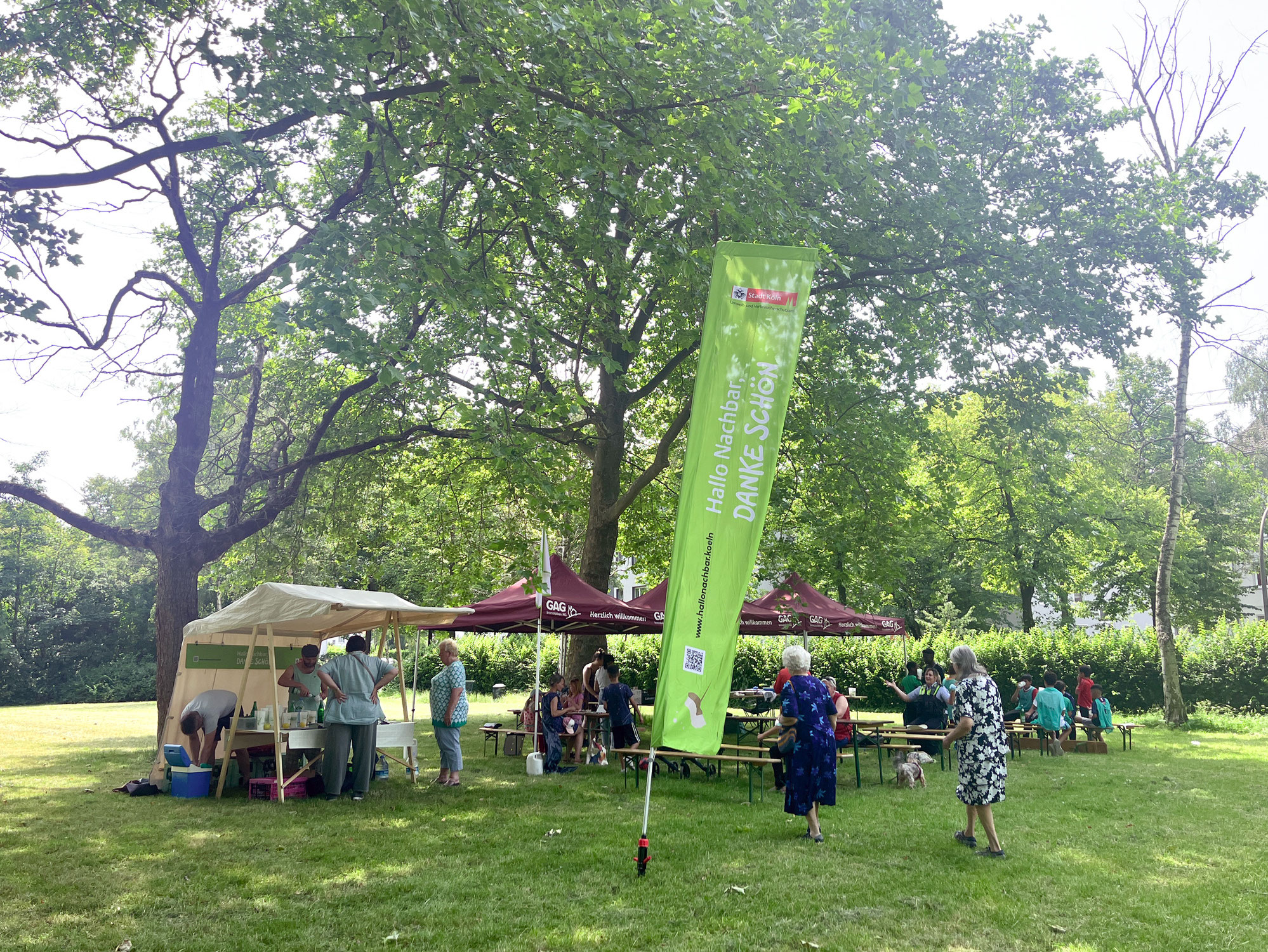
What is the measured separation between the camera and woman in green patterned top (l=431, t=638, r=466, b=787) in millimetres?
11039

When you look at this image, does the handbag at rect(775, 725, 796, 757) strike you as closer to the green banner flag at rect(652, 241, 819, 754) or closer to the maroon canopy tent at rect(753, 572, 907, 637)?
the green banner flag at rect(652, 241, 819, 754)

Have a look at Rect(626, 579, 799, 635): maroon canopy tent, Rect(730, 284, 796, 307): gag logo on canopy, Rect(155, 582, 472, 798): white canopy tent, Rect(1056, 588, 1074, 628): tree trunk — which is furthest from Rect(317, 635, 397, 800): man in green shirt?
Rect(1056, 588, 1074, 628): tree trunk

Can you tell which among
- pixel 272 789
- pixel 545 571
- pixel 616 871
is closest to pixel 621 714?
pixel 545 571

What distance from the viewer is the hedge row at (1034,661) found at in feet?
75.2

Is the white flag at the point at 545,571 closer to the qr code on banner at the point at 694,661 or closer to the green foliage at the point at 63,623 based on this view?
the qr code on banner at the point at 694,661

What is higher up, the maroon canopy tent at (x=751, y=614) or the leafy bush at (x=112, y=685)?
the maroon canopy tent at (x=751, y=614)

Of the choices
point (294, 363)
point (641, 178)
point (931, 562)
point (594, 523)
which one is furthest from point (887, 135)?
point (931, 562)

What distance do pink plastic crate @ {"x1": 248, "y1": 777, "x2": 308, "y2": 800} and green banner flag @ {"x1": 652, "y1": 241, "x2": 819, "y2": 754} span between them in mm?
6140

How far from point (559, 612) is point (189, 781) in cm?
546

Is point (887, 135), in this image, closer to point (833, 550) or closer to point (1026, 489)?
point (833, 550)

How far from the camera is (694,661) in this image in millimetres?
6172

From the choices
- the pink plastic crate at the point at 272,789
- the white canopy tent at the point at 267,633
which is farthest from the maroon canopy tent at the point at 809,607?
the pink plastic crate at the point at 272,789

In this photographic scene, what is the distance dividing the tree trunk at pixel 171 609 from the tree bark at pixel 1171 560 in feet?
68.4

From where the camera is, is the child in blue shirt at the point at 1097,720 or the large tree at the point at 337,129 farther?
the child in blue shirt at the point at 1097,720
